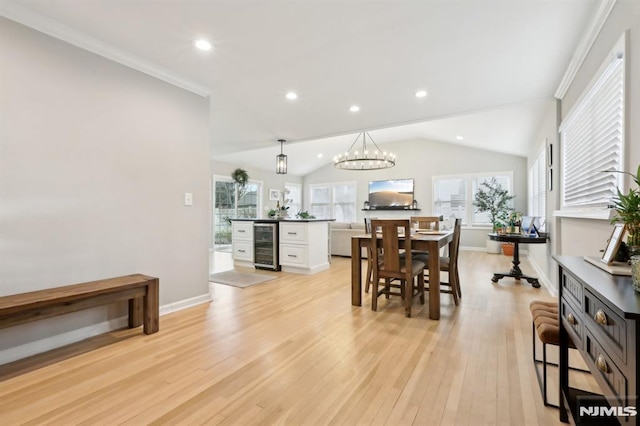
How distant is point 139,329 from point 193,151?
184 centimetres

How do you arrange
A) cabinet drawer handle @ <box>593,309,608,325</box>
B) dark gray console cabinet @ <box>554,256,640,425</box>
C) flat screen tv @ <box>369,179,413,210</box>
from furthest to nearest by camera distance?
flat screen tv @ <box>369,179,413,210</box> < cabinet drawer handle @ <box>593,309,608,325</box> < dark gray console cabinet @ <box>554,256,640,425</box>

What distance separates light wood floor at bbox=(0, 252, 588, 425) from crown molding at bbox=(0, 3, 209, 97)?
2.37 meters

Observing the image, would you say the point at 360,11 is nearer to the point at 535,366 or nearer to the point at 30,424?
the point at 535,366

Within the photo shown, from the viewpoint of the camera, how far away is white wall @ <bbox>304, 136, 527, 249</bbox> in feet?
25.6

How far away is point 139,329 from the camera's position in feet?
8.60

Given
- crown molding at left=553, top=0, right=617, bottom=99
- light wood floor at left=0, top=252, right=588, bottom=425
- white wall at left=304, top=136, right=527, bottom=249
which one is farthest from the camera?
white wall at left=304, top=136, right=527, bottom=249

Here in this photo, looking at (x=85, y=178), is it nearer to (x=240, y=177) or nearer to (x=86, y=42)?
(x=86, y=42)

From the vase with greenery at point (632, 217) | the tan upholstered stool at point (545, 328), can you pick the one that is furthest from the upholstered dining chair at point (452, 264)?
the vase with greenery at point (632, 217)

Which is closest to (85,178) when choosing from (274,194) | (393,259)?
(393,259)

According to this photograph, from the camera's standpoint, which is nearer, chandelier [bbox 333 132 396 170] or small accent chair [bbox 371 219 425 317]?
small accent chair [bbox 371 219 425 317]

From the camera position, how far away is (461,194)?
8.50 metres

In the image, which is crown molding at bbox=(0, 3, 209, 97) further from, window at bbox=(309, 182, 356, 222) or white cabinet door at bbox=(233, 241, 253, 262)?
window at bbox=(309, 182, 356, 222)

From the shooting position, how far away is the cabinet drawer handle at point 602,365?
36.0 inches

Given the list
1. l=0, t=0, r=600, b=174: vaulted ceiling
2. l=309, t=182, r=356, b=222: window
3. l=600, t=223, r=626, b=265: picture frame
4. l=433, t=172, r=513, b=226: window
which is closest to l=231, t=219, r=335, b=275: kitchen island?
l=0, t=0, r=600, b=174: vaulted ceiling
